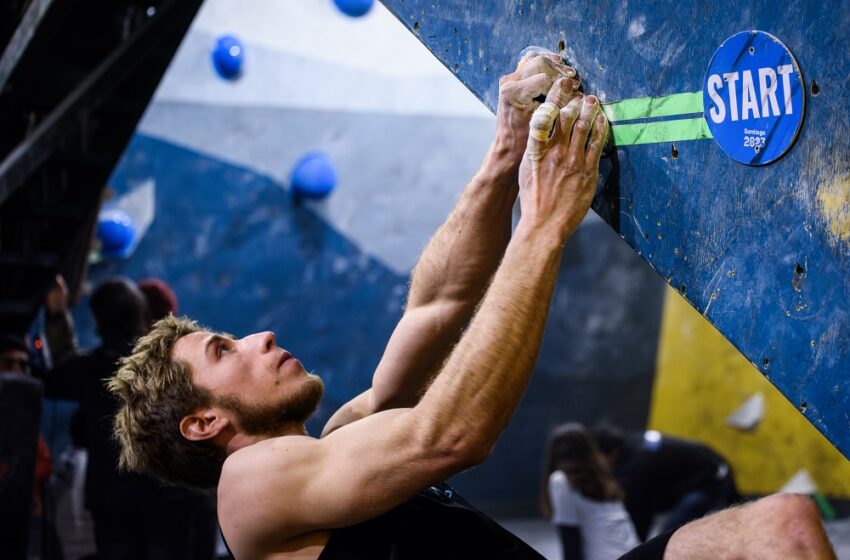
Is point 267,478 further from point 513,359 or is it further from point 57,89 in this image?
point 57,89

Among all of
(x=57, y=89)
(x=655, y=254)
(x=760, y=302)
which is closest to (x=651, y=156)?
(x=655, y=254)

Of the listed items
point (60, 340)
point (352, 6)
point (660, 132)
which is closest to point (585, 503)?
point (60, 340)

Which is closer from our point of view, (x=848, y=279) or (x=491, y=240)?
(x=848, y=279)

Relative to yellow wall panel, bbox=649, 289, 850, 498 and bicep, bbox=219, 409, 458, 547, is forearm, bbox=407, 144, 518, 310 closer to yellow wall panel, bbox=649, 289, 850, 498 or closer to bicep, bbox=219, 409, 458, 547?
bicep, bbox=219, 409, 458, 547

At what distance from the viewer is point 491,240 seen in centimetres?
197

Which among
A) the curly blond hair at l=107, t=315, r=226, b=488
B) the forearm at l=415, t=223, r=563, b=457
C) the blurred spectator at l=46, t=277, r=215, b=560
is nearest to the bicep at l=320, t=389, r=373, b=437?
the curly blond hair at l=107, t=315, r=226, b=488

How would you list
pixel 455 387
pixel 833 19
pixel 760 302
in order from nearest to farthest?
pixel 833 19 → pixel 760 302 → pixel 455 387

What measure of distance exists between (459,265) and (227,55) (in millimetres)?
4899

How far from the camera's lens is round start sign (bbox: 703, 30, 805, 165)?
133 centimetres

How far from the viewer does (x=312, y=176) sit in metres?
6.74

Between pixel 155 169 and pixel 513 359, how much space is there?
5314mm

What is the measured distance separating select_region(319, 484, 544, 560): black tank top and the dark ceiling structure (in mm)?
2111

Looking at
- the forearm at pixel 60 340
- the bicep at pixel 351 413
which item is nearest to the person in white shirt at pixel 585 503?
the forearm at pixel 60 340

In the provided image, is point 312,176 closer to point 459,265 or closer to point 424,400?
point 459,265
